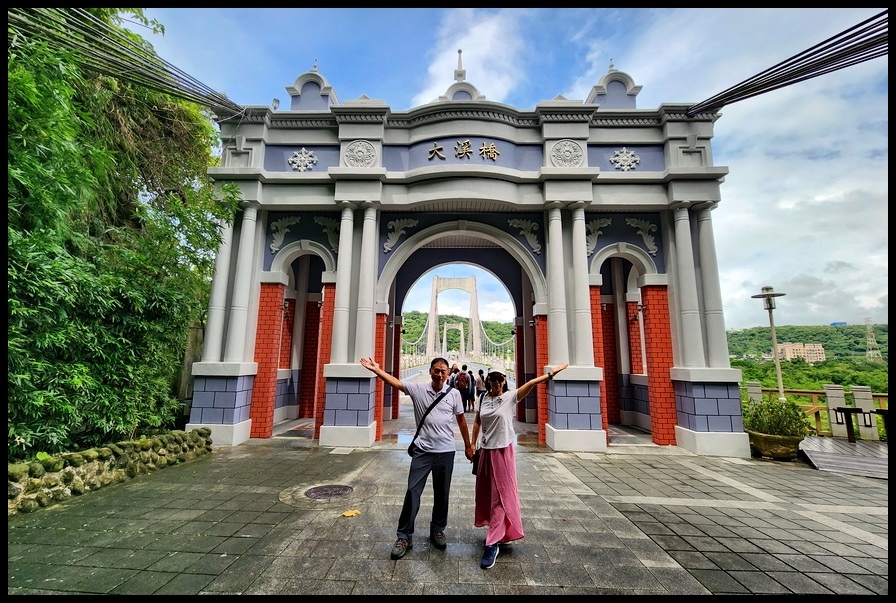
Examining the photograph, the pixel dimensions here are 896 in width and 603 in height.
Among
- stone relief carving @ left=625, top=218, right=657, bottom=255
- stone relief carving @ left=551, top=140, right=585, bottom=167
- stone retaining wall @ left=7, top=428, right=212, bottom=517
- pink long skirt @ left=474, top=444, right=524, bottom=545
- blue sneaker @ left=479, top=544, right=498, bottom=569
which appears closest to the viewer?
blue sneaker @ left=479, top=544, right=498, bottom=569

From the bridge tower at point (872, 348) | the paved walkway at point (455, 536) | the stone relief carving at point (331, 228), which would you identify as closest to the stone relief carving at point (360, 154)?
the stone relief carving at point (331, 228)

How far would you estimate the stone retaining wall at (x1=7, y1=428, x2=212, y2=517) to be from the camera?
3.26 metres

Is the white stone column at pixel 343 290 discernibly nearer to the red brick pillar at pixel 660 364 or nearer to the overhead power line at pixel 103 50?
the overhead power line at pixel 103 50

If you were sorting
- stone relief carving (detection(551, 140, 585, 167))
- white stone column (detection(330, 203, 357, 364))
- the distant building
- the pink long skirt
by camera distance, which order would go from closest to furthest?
the pink long skirt < white stone column (detection(330, 203, 357, 364)) < stone relief carving (detection(551, 140, 585, 167)) < the distant building

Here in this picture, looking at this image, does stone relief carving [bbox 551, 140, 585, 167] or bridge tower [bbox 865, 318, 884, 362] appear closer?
stone relief carving [bbox 551, 140, 585, 167]

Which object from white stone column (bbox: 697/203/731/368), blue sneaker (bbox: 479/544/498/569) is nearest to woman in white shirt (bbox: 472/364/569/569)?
blue sneaker (bbox: 479/544/498/569)

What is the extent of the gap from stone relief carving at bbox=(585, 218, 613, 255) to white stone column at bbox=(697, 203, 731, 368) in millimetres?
1553

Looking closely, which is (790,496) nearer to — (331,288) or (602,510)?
(602,510)

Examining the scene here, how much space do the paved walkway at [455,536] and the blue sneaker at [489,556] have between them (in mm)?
53

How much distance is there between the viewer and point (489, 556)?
2461 millimetres

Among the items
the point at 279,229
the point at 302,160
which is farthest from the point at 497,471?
the point at 302,160

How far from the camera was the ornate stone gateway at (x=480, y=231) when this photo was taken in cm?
607

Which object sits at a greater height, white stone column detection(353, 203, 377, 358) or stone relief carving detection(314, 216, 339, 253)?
stone relief carving detection(314, 216, 339, 253)

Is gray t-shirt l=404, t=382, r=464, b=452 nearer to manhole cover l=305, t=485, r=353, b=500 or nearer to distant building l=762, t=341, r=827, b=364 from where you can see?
manhole cover l=305, t=485, r=353, b=500
